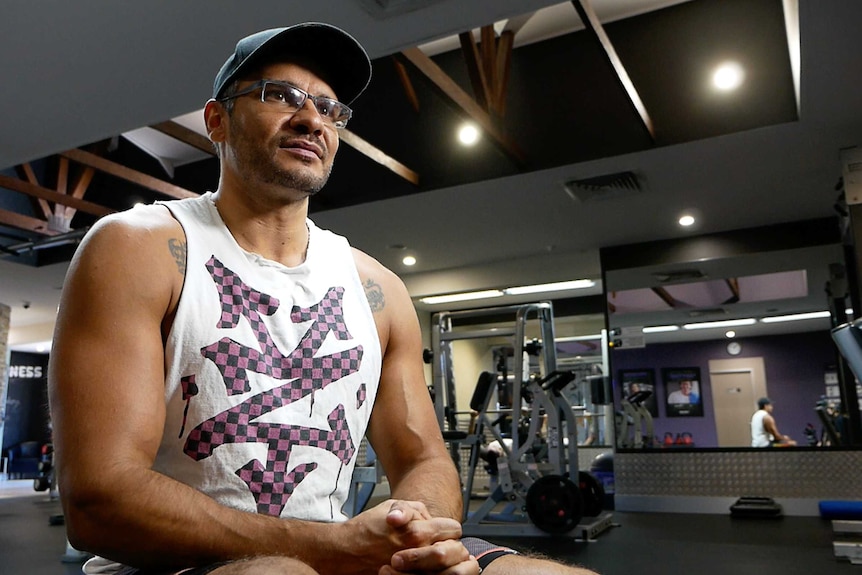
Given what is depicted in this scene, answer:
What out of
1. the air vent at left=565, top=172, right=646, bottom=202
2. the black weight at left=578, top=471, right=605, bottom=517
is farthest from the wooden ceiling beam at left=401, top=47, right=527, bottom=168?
the black weight at left=578, top=471, right=605, bottom=517

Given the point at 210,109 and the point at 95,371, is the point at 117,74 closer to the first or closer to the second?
the point at 210,109

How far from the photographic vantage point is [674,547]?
12.9 feet

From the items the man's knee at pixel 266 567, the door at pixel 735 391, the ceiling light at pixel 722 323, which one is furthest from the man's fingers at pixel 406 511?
the ceiling light at pixel 722 323

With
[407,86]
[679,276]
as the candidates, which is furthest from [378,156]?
[679,276]

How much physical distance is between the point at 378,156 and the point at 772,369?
4.69 meters

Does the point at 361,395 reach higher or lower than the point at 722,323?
lower

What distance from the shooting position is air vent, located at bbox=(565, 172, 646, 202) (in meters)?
4.75

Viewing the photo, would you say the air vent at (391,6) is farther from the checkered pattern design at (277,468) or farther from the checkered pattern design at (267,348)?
the checkered pattern design at (277,468)

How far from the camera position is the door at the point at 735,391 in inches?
247

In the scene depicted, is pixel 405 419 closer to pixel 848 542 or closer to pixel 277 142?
pixel 277 142

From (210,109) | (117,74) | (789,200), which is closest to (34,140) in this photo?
(117,74)

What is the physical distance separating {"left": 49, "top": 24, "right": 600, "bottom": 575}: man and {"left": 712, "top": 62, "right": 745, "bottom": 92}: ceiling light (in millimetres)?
3511

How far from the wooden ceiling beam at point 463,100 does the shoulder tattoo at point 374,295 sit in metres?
2.27

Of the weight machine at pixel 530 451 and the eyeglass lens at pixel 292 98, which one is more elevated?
the eyeglass lens at pixel 292 98
